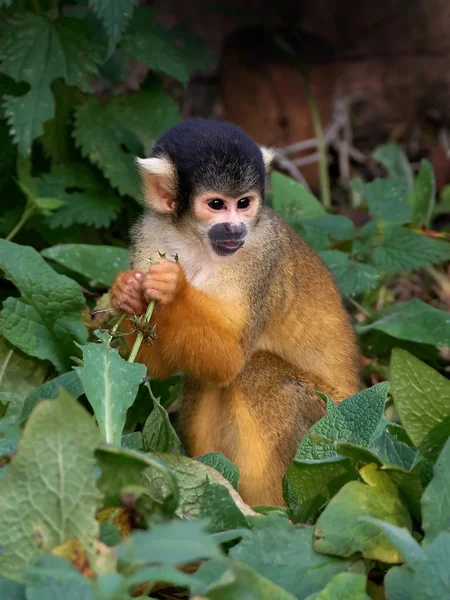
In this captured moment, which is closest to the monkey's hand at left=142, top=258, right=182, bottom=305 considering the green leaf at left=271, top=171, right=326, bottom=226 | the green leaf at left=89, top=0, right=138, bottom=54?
the green leaf at left=89, top=0, right=138, bottom=54

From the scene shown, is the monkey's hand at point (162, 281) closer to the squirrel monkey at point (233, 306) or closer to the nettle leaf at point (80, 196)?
the squirrel monkey at point (233, 306)

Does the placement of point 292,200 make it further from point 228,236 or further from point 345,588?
point 345,588

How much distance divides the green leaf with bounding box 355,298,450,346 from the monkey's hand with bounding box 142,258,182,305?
4.69 ft

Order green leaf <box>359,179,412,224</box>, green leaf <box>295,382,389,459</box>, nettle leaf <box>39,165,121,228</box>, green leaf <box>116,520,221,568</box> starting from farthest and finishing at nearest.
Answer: green leaf <box>359,179,412,224</box> → nettle leaf <box>39,165,121,228</box> → green leaf <box>295,382,389,459</box> → green leaf <box>116,520,221,568</box>

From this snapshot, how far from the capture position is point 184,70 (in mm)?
4543

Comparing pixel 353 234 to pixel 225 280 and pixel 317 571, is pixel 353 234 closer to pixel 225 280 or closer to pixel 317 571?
pixel 225 280

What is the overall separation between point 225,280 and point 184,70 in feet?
5.40

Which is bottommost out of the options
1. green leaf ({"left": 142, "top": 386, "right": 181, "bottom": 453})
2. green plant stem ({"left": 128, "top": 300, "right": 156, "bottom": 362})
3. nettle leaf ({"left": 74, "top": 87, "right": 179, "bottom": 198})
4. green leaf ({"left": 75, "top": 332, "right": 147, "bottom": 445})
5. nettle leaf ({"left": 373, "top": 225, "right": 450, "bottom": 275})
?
green leaf ({"left": 142, "top": 386, "right": 181, "bottom": 453})

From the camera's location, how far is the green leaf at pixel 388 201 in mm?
4578

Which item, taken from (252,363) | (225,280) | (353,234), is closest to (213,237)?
(225,280)

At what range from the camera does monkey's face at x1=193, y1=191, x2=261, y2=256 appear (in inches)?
125

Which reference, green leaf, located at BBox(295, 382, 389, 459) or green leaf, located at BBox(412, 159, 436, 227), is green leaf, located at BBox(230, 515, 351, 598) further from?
green leaf, located at BBox(412, 159, 436, 227)

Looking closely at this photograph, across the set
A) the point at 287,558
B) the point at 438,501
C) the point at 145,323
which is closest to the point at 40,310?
the point at 145,323

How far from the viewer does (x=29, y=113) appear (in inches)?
162
